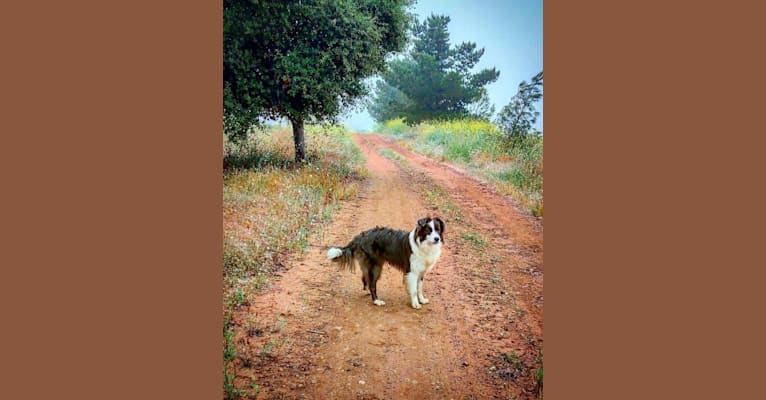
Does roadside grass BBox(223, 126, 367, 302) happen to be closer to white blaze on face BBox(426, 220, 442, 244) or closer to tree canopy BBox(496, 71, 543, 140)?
white blaze on face BBox(426, 220, 442, 244)

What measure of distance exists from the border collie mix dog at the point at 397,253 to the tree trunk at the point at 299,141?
3.46ft

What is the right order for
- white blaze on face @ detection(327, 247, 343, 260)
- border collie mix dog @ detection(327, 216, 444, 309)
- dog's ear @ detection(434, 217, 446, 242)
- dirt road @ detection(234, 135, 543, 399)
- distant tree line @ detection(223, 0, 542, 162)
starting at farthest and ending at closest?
white blaze on face @ detection(327, 247, 343, 260) → border collie mix dog @ detection(327, 216, 444, 309) → dog's ear @ detection(434, 217, 446, 242) → distant tree line @ detection(223, 0, 542, 162) → dirt road @ detection(234, 135, 543, 399)

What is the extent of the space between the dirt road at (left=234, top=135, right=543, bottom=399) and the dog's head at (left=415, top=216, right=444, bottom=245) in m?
0.08

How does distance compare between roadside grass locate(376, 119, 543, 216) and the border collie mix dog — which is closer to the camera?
roadside grass locate(376, 119, 543, 216)

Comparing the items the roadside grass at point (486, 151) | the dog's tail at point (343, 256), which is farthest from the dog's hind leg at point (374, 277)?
the roadside grass at point (486, 151)

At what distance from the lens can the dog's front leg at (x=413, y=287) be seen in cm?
546

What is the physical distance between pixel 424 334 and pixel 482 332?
536 mm

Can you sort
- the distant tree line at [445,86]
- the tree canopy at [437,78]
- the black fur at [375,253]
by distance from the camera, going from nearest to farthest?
the distant tree line at [445,86] < the tree canopy at [437,78] < the black fur at [375,253]

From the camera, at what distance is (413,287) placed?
18.0 ft

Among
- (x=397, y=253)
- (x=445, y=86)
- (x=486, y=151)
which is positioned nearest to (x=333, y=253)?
(x=397, y=253)

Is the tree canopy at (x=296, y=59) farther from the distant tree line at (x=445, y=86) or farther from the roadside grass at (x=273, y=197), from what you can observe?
the distant tree line at (x=445, y=86)

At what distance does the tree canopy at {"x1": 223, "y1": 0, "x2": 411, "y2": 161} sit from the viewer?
15.5 feet

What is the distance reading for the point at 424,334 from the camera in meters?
4.73

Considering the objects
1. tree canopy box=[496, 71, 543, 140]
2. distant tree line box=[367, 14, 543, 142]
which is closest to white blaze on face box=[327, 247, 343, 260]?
distant tree line box=[367, 14, 543, 142]
